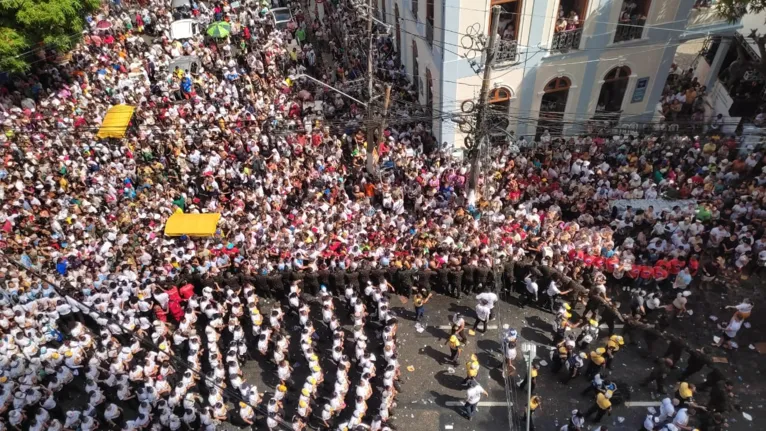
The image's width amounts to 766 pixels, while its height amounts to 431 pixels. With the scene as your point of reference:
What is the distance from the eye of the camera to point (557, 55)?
20.3 metres

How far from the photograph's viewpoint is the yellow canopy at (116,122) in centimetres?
2083

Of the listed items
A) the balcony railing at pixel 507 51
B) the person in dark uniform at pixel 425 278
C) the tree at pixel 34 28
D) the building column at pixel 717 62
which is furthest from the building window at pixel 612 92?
the tree at pixel 34 28

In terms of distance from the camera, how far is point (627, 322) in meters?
14.8

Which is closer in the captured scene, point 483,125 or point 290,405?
point 290,405

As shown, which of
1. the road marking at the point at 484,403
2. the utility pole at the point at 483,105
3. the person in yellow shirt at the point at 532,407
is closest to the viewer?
the person in yellow shirt at the point at 532,407

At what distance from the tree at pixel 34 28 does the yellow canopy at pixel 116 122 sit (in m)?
4.89

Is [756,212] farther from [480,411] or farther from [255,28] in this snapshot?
[255,28]

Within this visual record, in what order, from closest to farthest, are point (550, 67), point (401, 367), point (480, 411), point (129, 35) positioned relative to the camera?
point (480, 411), point (401, 367), point (550, 67), point (129, 35)

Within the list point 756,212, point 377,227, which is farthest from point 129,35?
point 756,212

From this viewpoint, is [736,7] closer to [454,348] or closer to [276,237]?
[454,348]

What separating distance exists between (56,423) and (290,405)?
5.39 m

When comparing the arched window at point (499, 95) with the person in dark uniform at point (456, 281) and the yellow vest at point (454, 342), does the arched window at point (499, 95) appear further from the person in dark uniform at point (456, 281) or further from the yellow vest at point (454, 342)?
the yellow vest at point (454, 342)

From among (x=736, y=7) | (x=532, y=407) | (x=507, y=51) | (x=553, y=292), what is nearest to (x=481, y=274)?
(x=553, y=292)

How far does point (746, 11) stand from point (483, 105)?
11.0 meters
